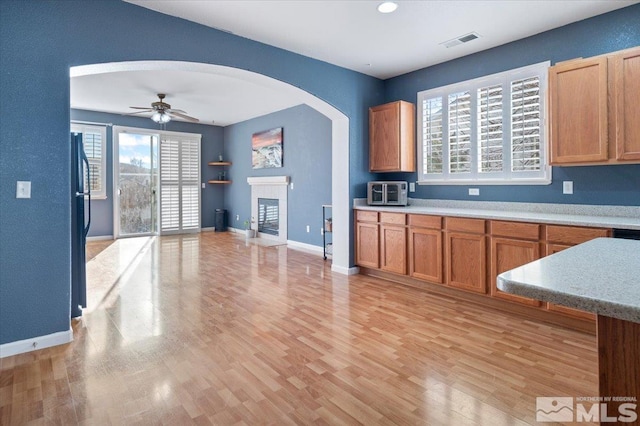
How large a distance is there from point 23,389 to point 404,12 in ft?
13.3

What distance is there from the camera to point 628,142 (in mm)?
2965

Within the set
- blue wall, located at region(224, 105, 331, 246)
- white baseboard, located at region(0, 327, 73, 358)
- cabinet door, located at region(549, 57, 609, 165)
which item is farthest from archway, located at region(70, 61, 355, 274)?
white baseboard, located at region(0, 327, 73, 358)

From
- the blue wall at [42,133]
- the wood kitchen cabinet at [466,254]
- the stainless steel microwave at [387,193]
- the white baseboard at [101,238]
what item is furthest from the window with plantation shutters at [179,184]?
the wood kitchen cabinet at [466,254]

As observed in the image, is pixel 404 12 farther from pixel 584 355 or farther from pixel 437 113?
pixel 584 355

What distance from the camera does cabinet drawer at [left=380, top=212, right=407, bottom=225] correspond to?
171 inches

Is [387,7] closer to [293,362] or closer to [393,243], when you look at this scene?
[393,243]

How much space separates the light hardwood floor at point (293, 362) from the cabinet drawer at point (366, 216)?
100 cm

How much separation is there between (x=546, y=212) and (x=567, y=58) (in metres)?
1.55

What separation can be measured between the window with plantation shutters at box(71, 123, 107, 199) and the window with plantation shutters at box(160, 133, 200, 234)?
122 cm

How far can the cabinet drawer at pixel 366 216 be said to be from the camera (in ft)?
15.4

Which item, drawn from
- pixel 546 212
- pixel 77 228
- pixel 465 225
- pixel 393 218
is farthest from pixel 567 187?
pixel 77 228

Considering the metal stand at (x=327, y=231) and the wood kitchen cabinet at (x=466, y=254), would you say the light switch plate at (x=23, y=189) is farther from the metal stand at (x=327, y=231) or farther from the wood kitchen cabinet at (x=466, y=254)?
the metal stand at (x=327, y=231)

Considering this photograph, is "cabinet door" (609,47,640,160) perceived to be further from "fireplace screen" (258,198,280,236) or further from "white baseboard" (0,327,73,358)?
"fireplace screen" (258,198,280,236)

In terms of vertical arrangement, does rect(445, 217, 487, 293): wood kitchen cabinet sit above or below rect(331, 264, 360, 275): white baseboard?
above
